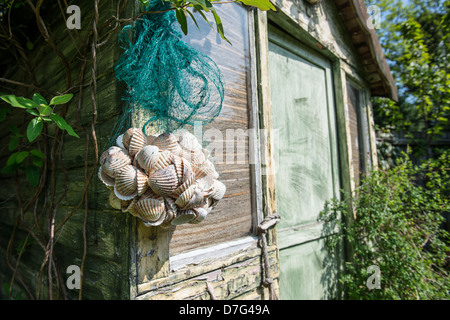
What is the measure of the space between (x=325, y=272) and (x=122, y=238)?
199 centimetres

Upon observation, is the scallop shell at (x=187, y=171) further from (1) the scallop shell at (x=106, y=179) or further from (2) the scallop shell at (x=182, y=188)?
(1) the scallop shell at (x=106, y=179)

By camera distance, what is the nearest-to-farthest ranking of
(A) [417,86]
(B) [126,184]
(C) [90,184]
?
(B) [126,184] < (C) [90,184] < (A) [417,86]

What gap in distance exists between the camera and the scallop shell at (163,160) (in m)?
0.90

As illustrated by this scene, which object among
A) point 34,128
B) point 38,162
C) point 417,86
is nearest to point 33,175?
point 38,162

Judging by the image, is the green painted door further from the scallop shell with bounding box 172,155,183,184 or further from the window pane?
the scallop shell with bounding box 172,155,183,184

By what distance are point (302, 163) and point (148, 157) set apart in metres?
1.65

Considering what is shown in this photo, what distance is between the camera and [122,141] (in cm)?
96

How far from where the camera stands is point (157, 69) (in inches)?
40.8

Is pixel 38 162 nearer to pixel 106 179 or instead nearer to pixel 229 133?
pixel 106 179

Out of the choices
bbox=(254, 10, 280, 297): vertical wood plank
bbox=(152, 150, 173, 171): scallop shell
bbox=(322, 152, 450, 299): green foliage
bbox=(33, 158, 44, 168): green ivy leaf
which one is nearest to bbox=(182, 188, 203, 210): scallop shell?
bbox=(152, 150, 173, 171): scallop shell

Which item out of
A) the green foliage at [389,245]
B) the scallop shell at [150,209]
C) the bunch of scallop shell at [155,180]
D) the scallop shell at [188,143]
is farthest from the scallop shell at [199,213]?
the green foliage at [389,245]

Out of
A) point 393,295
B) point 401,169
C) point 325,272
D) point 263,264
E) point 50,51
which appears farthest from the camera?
point 401,169
